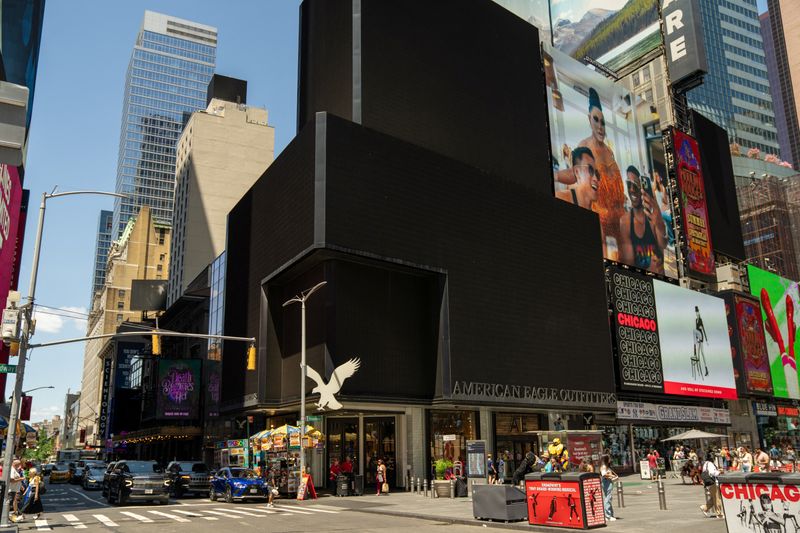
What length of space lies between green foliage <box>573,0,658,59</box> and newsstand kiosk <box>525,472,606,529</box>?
253 ft

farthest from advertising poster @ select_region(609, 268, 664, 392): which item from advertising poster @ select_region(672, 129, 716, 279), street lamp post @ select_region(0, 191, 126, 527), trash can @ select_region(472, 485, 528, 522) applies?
street lamp post @ select_region(0, 191, 126, 527)

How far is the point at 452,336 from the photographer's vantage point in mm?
40188

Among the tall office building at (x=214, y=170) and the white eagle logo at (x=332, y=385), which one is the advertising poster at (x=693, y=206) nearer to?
the white eagle logo at (x=332, y=385)

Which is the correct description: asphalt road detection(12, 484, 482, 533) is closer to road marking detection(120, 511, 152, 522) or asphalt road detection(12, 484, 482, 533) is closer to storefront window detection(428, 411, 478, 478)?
road marking detection(120, 511, 152, 522)

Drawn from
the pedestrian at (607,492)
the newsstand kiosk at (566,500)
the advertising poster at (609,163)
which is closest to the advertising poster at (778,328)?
the advertising poster at (609,163)

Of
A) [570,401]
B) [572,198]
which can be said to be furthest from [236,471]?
[572,198]

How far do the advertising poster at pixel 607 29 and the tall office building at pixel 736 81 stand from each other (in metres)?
81.2

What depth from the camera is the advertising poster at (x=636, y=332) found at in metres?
54.9

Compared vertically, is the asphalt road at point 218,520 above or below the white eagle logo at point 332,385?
below

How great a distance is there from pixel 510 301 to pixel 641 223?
27804 mm

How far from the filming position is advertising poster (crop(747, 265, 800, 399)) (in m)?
74.6

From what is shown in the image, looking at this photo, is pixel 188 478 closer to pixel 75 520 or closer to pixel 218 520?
pixel 75 520

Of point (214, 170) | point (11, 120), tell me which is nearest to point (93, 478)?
point (11, 120)

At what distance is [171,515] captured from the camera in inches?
942
